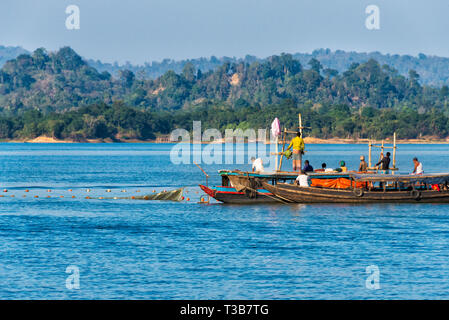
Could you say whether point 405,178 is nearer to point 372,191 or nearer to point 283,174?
point 372,191

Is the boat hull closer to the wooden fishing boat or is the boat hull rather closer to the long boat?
the wooden fishing boat

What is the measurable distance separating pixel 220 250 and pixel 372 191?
60.0 ft

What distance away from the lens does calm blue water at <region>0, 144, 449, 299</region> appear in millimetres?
29219

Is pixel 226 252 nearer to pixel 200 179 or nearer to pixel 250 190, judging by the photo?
pixel 250 190

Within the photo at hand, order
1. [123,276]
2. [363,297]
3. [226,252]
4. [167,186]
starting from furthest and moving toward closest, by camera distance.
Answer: [167,186] → [226,252] → [123,276] → [363,297]

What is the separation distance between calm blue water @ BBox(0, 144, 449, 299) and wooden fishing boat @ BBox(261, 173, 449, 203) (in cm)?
68

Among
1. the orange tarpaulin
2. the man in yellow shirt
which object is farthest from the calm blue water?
the man in yellow shirt

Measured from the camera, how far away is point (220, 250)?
36781 millimetres

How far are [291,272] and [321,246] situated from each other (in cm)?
618

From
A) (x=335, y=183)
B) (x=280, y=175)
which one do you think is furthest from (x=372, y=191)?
(x=280, y=175)

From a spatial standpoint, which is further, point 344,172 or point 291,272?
point 344,172
